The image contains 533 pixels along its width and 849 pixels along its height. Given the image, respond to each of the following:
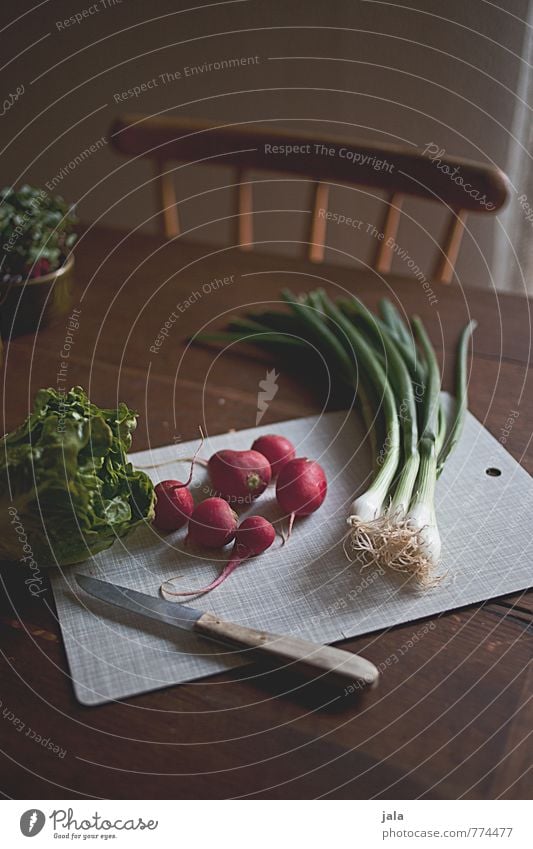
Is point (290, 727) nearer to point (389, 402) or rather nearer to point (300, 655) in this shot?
point (300, 655)

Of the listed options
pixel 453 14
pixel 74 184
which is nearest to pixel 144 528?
pixel 453 14

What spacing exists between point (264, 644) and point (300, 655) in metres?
0.04

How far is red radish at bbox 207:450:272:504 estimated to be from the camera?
978mm

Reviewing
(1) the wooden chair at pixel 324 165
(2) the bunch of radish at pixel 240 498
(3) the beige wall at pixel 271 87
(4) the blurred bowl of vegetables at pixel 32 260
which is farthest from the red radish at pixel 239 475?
(3) the beige wall at pixel 271 87

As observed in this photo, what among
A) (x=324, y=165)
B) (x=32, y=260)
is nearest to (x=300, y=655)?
(x=32, y=260)

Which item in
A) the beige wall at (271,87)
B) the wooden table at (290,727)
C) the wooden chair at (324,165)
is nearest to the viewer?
the wooden table at (290,727)

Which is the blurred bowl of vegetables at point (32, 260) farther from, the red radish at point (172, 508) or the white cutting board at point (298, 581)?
the red radish at point (172, 508)

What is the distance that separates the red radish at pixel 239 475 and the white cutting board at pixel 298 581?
22 mm

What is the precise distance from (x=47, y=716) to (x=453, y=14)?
62.6 inches

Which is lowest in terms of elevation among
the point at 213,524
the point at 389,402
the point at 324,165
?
the point at 213,524

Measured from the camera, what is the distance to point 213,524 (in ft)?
2.98

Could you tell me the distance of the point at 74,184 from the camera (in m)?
2.55

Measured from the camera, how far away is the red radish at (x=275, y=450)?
103cm

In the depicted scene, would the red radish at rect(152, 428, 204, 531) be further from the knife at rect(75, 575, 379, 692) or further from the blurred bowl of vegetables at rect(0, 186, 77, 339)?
the blurred bowl of vegetables at rect(0, 186, 77, 339)
